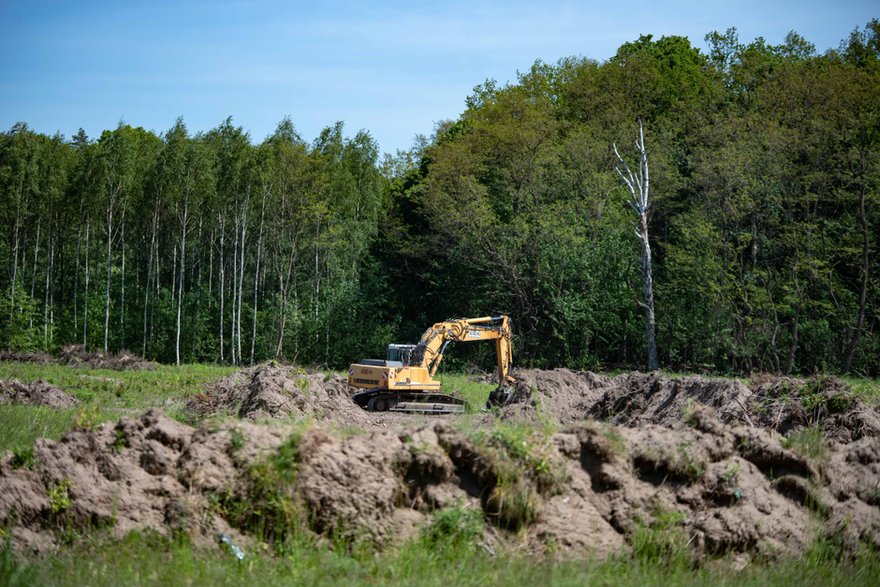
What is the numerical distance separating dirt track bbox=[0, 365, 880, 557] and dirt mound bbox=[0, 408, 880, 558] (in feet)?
0.04

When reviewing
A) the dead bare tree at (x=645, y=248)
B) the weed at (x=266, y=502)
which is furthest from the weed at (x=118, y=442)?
the dead bare tree at (x=645, y=248)

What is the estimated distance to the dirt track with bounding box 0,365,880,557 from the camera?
25.7ft

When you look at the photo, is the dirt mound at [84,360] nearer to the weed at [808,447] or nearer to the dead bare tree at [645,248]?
the dead bare tree at [645,248]

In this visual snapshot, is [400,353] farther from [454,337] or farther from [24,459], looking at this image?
[24,459]

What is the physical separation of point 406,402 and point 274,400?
8.95m

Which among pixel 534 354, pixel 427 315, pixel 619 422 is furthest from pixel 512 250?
pixel 619 422

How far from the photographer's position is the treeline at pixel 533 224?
35875 mm

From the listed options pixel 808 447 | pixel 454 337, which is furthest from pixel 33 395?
pixel 808 447

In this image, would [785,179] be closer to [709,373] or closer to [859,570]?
[709,373]

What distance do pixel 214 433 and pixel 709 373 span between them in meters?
32.4

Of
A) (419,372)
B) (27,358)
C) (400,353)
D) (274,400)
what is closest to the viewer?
(274,400)

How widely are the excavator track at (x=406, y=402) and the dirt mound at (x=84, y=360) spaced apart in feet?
46.3

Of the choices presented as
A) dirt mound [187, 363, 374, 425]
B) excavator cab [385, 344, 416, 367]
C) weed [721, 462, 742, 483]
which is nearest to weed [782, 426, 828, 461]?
weed [721, 462, 742, 483]

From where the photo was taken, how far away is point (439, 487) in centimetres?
845
